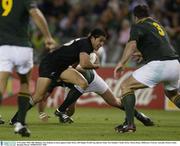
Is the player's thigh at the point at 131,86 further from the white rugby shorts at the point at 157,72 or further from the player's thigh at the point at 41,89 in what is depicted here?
the player's thigh at the point at 41,89

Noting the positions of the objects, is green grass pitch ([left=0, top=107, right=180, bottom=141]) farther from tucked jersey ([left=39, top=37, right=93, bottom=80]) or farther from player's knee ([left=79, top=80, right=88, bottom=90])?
tucked jersey ([left=39, top=37, right=93, bottom=80])

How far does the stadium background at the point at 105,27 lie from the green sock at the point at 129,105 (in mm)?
7977

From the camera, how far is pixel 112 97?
13781mm

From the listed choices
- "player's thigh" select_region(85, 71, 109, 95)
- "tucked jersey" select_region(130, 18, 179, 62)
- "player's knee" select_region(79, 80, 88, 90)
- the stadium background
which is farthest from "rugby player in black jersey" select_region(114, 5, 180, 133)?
the stadium background

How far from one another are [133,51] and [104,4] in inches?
470

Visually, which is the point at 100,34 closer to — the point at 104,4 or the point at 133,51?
the point at 133,51

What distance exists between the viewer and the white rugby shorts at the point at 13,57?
34.9ft

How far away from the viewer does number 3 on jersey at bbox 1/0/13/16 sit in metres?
10.8

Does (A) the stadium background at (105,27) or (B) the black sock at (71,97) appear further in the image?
(A) the stadium background at (105,27)

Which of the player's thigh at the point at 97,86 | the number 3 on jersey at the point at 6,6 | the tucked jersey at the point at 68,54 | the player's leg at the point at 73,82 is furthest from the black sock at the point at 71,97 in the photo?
the number 3 on jersey at the point at 6,6

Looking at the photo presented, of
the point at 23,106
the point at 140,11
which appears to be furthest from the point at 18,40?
the point at 140,11

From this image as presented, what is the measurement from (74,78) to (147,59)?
1.74m

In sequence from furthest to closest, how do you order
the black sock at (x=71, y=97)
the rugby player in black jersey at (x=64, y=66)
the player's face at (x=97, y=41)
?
the black sock at (x=71, y=97), the rugby player in black jersey at (x=64, y=66), the player's face at (x=97, y=41)

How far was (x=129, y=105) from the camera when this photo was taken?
39.0 ft
